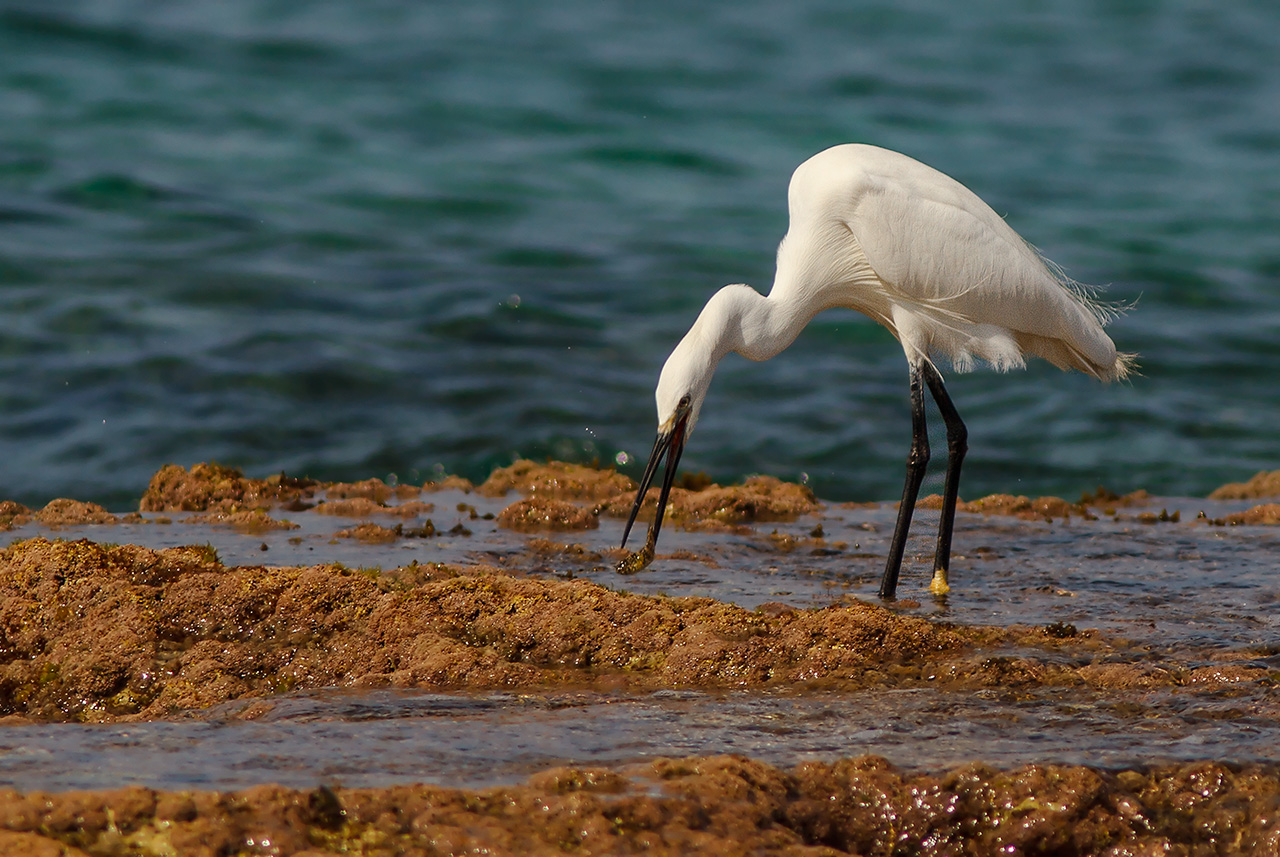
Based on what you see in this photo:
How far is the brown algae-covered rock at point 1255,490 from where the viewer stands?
7711 millimetres

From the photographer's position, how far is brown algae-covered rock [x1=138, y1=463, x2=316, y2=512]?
6.39 metres

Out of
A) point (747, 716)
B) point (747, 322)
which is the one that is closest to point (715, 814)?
point (747, 716)

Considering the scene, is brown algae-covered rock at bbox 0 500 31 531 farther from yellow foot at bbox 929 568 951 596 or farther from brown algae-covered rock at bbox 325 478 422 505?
yellow foot at bbox 929 568 951 596

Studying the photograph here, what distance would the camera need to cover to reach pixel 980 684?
385 centimetres

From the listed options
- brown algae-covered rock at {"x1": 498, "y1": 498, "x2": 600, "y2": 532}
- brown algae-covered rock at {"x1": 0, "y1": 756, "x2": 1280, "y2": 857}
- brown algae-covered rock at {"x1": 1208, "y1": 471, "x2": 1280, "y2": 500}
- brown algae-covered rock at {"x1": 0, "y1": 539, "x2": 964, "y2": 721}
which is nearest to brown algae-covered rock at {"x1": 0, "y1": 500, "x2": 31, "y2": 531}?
brown algae-covered rock at {"x1": 0, "y1": 539, "x2": 964, "y2": 721}

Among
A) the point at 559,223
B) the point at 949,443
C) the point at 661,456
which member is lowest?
the point at 949,443

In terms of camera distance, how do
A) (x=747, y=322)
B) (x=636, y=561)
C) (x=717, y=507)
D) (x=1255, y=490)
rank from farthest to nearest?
(x=1255, y=490) → (x=717, y=507) → (x=747, y=322) → (x=636, y=561)

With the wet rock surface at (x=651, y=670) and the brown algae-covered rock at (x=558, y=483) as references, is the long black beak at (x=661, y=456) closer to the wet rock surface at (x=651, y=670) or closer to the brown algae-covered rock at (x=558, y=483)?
the wet rock surface at (x=651, y=670)

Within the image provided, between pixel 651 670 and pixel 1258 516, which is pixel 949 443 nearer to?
pixel 1258 516

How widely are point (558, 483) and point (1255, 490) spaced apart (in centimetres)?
420

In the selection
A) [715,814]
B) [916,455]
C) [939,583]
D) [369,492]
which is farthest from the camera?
[369,492]

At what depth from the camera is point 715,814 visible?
2.72 metres

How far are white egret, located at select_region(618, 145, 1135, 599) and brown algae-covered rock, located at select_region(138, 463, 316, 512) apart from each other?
208 centimetres

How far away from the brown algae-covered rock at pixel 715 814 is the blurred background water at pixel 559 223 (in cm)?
631
